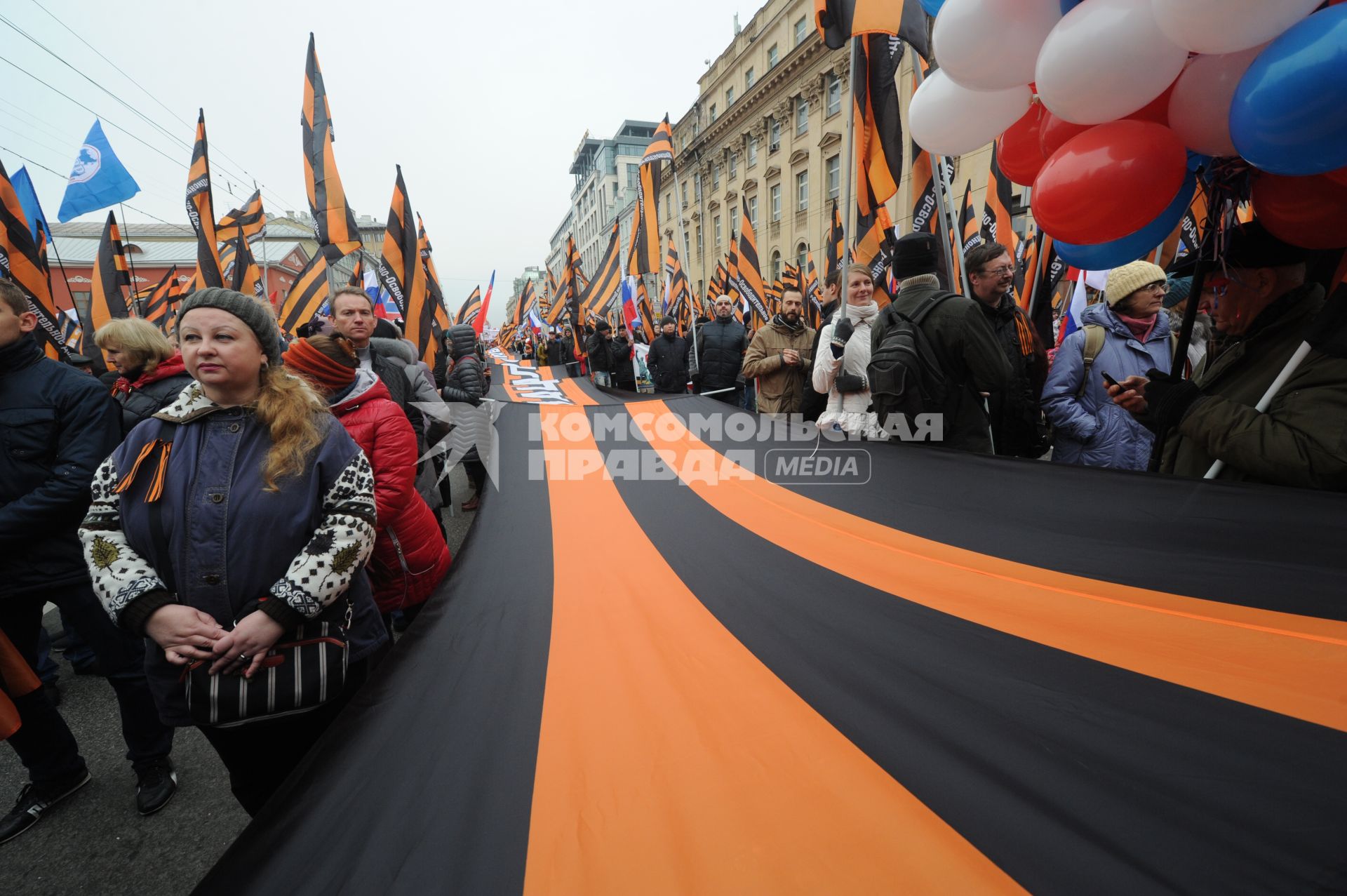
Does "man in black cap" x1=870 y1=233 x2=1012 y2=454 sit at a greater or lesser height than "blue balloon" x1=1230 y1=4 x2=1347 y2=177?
lesser

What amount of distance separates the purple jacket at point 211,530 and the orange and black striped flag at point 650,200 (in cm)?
616

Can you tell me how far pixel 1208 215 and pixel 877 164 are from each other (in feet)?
6.21

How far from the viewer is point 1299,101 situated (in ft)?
3.70

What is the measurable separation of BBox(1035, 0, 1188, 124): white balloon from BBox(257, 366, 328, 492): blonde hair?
7.03 feet

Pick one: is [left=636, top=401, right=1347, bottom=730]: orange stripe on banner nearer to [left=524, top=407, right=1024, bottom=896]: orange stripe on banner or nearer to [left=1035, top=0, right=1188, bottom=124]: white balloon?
[left=524, top=407, right=1024, bottom=896]: orange stripe on banner

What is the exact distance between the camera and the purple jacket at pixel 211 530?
4.31 ft

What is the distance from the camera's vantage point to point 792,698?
1.18 meters

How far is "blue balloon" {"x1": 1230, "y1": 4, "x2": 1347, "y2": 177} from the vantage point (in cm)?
108

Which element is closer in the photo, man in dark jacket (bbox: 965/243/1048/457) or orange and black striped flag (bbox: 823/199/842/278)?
man in dark jacket (bbox: 965/243/1048/457)

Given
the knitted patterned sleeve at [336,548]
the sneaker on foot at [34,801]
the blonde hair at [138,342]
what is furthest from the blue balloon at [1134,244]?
the sneaker on foot at [34,801]

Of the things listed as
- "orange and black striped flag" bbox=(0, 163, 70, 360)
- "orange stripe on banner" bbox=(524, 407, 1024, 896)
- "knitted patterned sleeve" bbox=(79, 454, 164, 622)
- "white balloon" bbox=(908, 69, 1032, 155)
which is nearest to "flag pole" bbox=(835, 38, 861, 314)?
"white balloon" bbox=(908, 69, 1032, 155)

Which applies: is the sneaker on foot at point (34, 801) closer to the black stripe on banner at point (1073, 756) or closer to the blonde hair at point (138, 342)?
the blonde hair at point (138, 342)

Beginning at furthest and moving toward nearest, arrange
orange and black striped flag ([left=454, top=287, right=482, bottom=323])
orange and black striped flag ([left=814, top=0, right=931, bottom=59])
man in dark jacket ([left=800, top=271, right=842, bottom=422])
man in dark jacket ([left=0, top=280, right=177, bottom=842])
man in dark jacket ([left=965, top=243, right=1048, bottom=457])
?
orange and black striped flag ([left=454, top=287, right=482, bottom=323]) → man in dark jacket ([left=800, top=271, right=842, bottom=422]) → man in dark jacket ([left=965, top=243, right=1048, bottom=457]) → orange and black striped flag ([left=814, top=0, right=931, bottom=59]) → man in dark jacket ([left=0, top=280, right=177, bottom=842])

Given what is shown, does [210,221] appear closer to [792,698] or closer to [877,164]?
[877,164]
